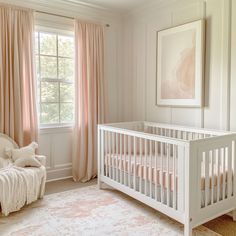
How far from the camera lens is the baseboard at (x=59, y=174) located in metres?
3.58

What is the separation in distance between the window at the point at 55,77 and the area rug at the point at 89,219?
115 centimetres

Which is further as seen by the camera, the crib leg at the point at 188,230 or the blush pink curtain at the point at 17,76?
the blush pink curtain at the point at 17,76

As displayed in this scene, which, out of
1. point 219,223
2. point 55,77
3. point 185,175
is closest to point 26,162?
point 55,77

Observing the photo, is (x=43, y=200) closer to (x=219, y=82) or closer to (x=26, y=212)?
(x=26, y=212)

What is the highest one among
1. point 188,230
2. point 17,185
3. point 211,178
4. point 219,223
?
point 211,178

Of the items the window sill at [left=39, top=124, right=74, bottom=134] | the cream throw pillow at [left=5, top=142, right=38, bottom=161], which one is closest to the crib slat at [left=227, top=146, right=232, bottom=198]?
the cream throw pillow at [left=5, top=142, right=38, bottom=161]

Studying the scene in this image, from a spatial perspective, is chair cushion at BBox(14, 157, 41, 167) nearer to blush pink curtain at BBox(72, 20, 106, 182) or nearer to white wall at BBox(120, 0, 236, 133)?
blush pink curtain at BBox(72, 20, 106, 182)

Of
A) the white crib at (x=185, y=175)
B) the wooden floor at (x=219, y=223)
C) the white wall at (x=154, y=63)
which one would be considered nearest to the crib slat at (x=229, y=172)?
the white crib at (x=185, y=175)

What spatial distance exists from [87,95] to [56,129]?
2.14 feet

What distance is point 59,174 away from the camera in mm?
3652

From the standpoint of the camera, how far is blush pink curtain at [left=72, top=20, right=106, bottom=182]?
11.8 feet

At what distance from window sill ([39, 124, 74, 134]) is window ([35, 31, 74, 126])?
47 millimetres

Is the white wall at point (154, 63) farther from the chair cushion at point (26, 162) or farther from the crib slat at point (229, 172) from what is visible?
the chair cushion at point (26, 162)

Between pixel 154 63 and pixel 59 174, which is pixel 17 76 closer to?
pixel 59 174
